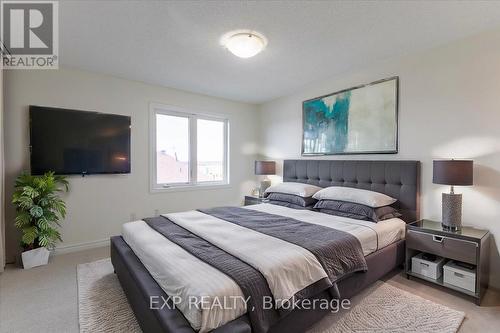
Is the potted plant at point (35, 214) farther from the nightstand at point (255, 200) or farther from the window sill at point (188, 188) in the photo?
the nightstand at point (255, 200)

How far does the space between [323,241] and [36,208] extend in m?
3.16

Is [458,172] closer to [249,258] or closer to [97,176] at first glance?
[249,258]

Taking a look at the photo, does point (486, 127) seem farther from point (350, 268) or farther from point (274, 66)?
point (274, 66)

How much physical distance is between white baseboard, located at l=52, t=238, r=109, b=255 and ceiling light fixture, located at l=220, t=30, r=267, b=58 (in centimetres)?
327

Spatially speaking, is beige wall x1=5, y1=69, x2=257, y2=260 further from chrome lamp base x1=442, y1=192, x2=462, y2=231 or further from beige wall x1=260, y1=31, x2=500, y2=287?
chrome lamp base x1=442, y1=192, x2=462, y2=231

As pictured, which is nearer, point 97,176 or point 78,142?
point 78,142

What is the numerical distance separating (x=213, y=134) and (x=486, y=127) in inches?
154

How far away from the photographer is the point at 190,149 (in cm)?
443

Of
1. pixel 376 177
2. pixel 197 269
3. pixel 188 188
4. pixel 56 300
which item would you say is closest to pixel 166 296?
pixel 197 269

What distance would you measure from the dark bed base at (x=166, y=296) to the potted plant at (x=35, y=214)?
1.06 metres

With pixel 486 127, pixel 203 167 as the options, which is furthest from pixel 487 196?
pixel 203 167

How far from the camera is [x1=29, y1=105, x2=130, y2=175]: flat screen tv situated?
9.88 feet

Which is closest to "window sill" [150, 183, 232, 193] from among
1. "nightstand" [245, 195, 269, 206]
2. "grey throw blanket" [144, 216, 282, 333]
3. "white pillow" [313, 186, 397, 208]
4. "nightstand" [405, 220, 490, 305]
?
"nightstand" [245, 195, 269, 206]

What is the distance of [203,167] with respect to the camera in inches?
182
